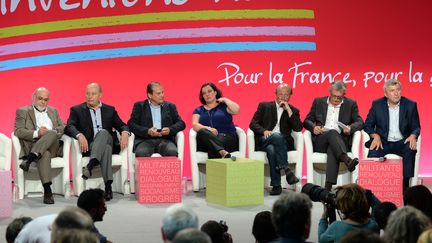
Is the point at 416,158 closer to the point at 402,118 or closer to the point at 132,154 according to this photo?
the point at 402,118

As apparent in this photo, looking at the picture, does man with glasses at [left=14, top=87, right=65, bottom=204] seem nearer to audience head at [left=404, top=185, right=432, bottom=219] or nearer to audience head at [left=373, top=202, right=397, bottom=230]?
audience head at [left=373, top=202, right=397, bottom=230]

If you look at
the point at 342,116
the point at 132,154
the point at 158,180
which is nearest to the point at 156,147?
the point at 132,154

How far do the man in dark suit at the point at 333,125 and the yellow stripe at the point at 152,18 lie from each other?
1.30 metres

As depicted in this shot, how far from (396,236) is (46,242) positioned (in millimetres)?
1765

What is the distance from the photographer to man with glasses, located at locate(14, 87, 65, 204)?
8297 millimetres

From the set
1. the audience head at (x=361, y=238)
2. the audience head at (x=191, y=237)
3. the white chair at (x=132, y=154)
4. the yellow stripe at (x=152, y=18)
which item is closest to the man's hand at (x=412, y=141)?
the yellow stripe at (x=152, y=18)

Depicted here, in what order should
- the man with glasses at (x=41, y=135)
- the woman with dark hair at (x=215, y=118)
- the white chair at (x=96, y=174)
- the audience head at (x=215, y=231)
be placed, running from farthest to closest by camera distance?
1. the woman with dark hair at (x=215, y=118)
2. the white chair at (x=96, y=174)
3. the man with glasses at (x=41, y=135)
4. the audience head at (x=215, y=231)

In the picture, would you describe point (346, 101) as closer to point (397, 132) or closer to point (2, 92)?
point (397, 132)

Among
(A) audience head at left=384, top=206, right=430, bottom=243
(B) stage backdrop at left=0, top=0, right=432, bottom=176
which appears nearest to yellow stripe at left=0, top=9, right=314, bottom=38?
(B) stage backdrop at left=0, top=0, right=432, bottom=176

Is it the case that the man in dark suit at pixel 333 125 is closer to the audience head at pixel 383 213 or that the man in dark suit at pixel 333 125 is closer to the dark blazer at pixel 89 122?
the dark blazer at pixel 89 122

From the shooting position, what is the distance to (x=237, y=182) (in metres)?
8.08

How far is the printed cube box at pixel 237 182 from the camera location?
8023 millimetres

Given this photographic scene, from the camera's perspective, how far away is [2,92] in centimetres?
966

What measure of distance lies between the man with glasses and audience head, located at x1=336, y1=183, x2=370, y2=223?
4194mm
